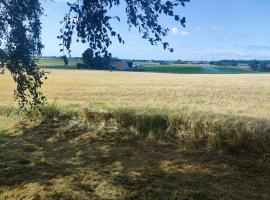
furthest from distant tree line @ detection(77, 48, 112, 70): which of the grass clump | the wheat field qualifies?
the wheat field

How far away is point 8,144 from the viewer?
14.3 meters

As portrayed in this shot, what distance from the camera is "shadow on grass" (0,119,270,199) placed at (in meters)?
8.32

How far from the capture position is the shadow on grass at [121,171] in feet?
27.3

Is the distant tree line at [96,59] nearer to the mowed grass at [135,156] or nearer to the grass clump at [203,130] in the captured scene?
the mowed grass at [135,156]

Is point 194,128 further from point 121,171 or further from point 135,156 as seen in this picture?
point 121,171

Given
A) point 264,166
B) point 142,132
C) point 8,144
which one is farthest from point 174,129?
point 8,144

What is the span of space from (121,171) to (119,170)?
152 millimetres

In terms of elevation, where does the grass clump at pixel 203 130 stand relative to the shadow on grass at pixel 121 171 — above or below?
above

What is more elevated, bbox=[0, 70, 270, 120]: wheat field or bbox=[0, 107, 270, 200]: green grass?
bbox=[0, 107, 270, 200]: green grass

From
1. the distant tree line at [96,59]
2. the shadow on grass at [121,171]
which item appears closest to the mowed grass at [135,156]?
the shadow on grass at [121,171]

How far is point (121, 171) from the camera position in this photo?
10.0m

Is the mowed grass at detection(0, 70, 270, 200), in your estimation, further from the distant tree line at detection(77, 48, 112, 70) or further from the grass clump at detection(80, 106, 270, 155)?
the distant tree line at detection(77, 48, 112, 70)

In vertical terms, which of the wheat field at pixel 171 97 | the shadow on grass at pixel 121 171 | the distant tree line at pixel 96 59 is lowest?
the wheat field at pixel 171 97

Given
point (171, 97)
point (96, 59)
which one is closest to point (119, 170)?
point (96, 59)
